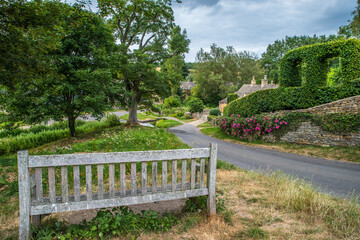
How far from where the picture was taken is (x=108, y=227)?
8.95 feet

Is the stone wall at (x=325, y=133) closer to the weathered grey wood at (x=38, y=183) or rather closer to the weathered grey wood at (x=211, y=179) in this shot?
the weathered grey wood at (x=211, y=179)

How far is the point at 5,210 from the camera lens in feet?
11.4

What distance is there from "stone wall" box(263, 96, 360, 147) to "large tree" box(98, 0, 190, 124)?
11.7 meters

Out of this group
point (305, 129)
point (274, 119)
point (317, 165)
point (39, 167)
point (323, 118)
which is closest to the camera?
point (39, 167)

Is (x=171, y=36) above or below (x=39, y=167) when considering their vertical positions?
above

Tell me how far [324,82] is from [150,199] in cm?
1384

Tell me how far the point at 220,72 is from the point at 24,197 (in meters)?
55.1

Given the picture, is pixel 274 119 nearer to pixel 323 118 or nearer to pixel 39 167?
pixel 323 118

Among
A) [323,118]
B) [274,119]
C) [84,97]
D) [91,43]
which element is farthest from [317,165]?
[91,43]

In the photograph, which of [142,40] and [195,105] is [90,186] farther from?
[195,105]

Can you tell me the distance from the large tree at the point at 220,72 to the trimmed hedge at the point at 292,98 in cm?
3227

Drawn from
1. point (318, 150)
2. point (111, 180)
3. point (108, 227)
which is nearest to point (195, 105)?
point (318, 150)

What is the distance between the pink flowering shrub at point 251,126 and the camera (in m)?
13.6

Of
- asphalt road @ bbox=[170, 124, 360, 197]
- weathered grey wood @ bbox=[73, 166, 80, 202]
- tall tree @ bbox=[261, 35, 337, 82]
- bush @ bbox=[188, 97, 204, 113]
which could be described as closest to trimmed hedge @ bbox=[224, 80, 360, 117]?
asphalt road @ bbox=[170, 124, 360, 197]
